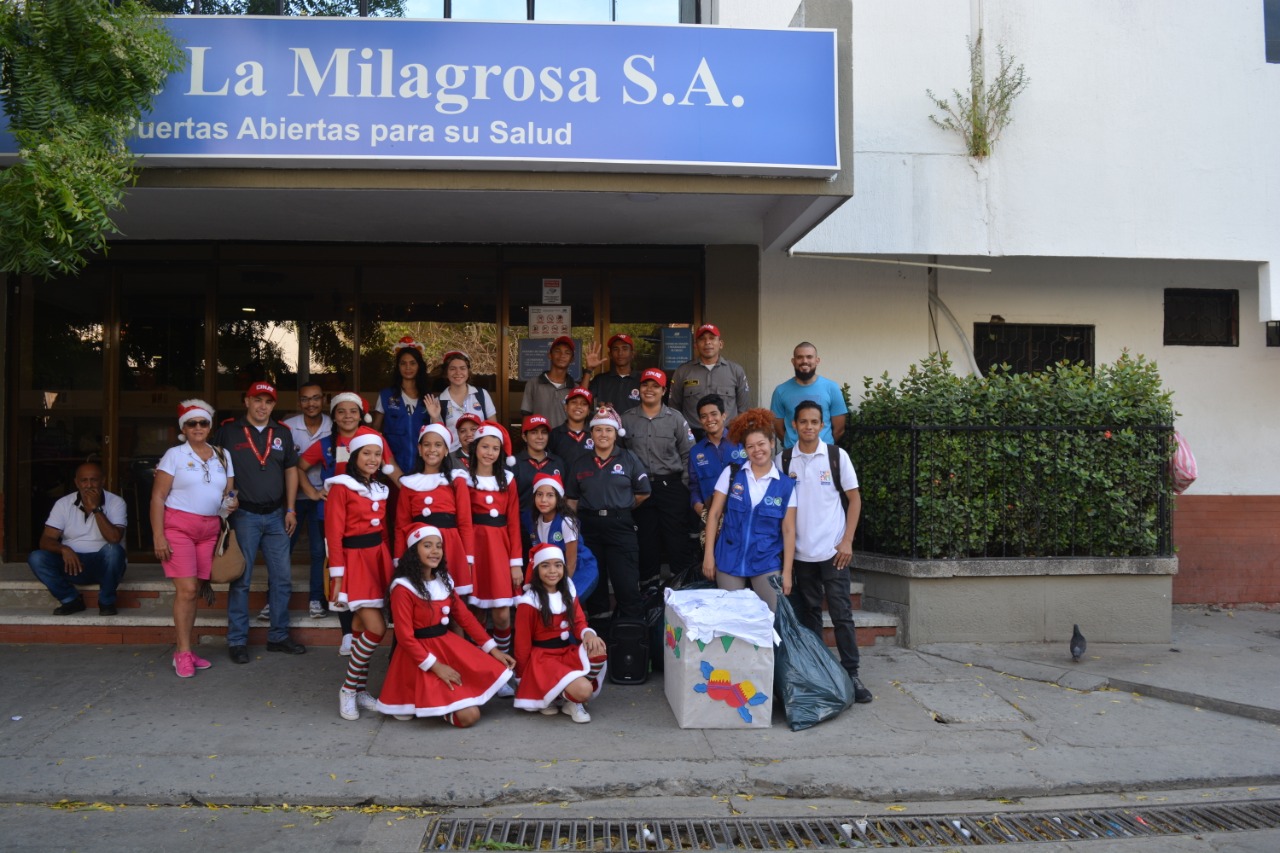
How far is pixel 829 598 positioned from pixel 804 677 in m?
0.65

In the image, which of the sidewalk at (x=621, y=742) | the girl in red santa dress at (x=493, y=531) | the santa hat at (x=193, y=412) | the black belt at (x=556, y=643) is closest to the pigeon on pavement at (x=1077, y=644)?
the sidewalk at (x=621, y=742)

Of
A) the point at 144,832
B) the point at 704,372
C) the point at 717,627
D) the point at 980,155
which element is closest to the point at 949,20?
the point at 980,155

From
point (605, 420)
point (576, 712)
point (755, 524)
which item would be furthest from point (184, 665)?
point (755, 524)

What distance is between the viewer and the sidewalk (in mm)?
4980

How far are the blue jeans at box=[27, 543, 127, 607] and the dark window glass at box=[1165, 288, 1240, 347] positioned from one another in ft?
30.9

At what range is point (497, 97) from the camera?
6.86 m

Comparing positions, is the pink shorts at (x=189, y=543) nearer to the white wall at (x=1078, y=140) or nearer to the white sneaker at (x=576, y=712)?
the white sneaker at (x=576, y=712)

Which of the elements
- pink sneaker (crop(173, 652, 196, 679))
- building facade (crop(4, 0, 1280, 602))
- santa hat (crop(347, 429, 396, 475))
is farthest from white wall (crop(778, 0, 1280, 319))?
pink sneaker (crop(173, 652, 196, 679))

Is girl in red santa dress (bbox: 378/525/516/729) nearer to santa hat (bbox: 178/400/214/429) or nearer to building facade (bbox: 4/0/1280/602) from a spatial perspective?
santa hat (bbox: 178/400/214/429)

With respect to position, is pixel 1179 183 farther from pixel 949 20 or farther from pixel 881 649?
pixel 881 649

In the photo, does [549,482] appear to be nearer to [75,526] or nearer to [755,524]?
[755,524]

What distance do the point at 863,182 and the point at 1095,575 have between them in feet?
12.3

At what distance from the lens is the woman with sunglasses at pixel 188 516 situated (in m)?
6.64

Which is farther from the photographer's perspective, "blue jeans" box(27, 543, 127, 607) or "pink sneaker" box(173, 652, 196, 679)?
"blue jeans" box(27, 543, 127, 607)
